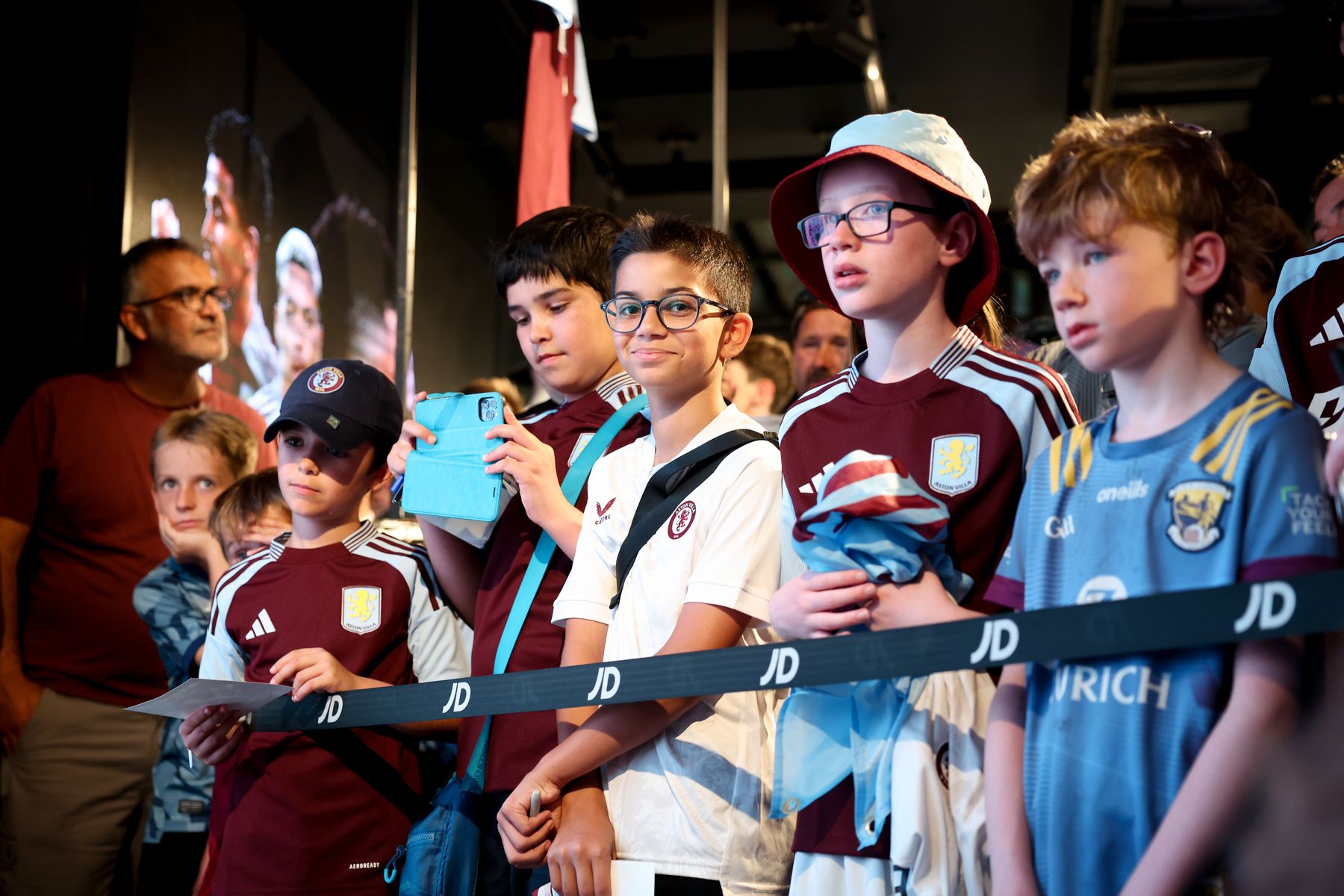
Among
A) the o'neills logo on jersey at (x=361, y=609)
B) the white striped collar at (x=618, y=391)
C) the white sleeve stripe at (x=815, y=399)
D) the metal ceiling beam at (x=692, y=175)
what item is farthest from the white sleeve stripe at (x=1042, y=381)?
the metal ceiling beam at (x=692, y=175)

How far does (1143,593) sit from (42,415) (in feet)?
12.4

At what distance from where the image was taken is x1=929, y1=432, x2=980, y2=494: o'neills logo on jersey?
172cm

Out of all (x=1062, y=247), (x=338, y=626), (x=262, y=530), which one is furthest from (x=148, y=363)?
(x=1062, y=247)

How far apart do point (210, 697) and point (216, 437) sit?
1.39 meters

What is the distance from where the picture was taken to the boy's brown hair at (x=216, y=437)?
3559 mm

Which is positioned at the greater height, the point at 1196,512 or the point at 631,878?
the point at 1196,512

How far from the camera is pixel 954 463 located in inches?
68.2

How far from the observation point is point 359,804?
2.46 m

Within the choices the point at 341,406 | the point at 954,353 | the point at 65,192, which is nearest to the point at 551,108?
the point at 65,192

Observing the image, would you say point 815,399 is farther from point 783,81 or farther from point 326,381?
point 783,81

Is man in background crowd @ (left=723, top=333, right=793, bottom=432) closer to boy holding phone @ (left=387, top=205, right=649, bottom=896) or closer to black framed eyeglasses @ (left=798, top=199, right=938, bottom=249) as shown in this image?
boy holding phone @ (left=387, top=205, right=649, bottom=896)

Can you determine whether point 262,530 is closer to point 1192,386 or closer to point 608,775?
point 608,775

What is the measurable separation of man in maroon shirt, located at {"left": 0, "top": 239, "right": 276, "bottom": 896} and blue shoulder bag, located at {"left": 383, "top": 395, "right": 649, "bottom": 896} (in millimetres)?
1981

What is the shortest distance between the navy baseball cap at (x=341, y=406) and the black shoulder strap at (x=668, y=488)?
85 cm
